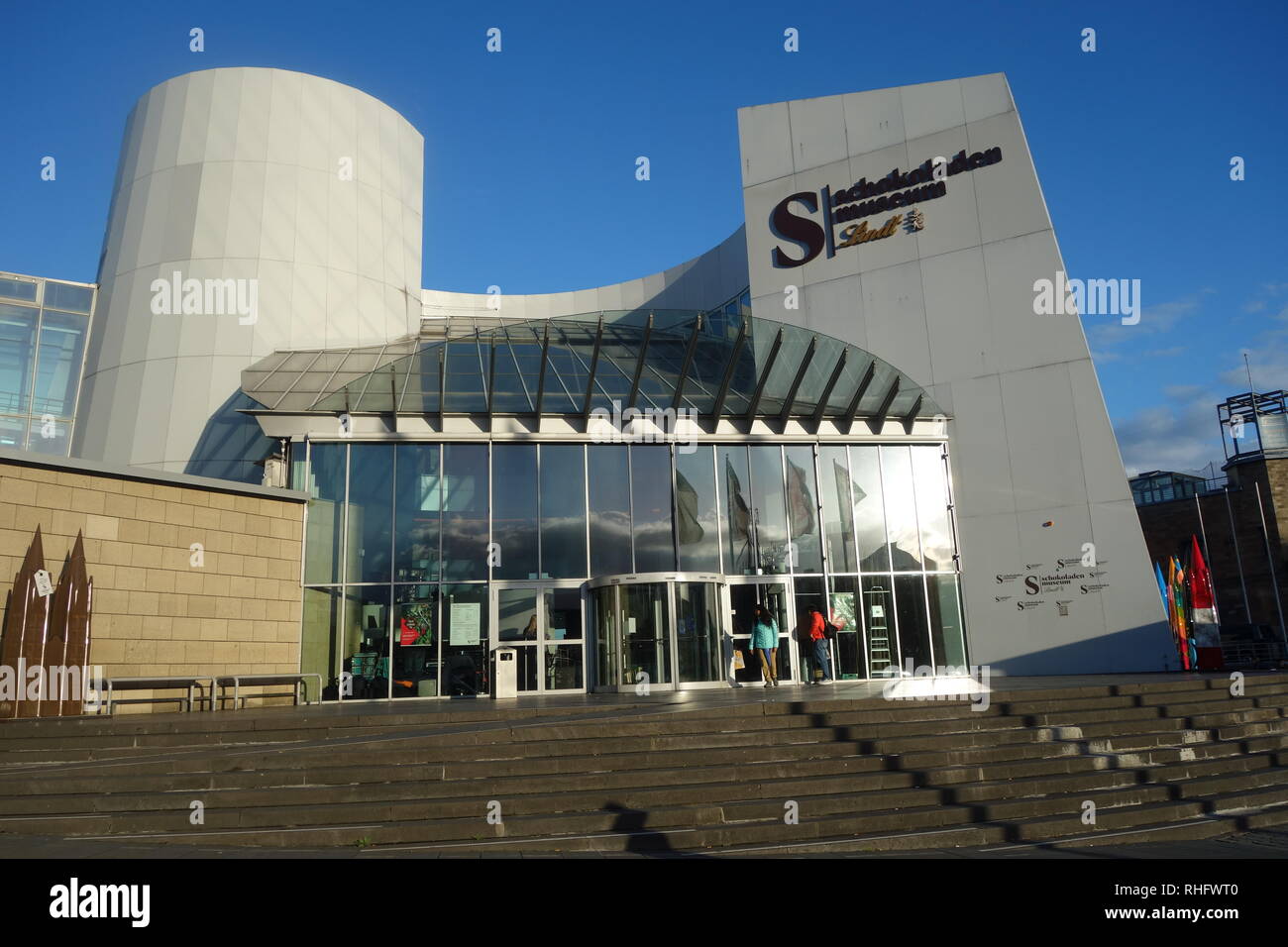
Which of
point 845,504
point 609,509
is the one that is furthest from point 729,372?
point 845,504

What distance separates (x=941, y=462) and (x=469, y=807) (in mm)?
16787

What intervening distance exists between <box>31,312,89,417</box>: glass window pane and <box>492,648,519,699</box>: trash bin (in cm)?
1657

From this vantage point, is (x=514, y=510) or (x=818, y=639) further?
(x=514, y=510)

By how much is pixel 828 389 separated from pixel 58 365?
21.6 m

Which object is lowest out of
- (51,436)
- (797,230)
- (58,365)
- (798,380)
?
(798,380)

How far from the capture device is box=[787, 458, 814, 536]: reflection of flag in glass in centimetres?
2152

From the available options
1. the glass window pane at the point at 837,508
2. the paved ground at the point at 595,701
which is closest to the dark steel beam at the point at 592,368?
the glass window pane at the point at 837,508

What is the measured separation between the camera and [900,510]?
22.2m

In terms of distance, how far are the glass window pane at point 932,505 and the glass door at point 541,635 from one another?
8.55 m

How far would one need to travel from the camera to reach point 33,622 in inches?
534

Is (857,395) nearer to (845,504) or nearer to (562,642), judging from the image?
(845,504)

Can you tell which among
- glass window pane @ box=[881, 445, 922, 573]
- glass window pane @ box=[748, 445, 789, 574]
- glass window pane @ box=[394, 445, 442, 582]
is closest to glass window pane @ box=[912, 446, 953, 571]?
glass window pane @ box=[881, 445, 922, 573]
